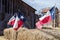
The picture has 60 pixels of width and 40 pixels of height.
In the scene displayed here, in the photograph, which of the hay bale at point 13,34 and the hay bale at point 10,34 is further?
the hay bale at point 10,34

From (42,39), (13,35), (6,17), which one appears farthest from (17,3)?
(42,39)

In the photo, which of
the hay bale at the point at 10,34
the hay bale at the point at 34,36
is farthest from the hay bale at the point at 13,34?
the hay bale at the point at 34,36

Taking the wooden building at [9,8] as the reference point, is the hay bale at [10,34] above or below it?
below

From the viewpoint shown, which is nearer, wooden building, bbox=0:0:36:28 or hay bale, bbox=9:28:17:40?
hay bale, bbox=9:28:17:40

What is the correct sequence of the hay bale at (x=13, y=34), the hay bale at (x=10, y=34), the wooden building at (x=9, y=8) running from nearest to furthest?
the hay bale at (x=13, y=34)
the hay bale at (x=10, y=34)
the wooden building at (x=9, y=8)

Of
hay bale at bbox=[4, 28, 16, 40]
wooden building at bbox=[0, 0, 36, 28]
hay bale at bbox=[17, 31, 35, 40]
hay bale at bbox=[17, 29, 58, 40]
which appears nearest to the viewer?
hay bale at bbox=[17, 29, 58, 40]

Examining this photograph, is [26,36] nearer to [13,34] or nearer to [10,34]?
[13,34]

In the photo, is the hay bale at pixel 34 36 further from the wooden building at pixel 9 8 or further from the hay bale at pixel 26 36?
the wooden building at pixel 9 8

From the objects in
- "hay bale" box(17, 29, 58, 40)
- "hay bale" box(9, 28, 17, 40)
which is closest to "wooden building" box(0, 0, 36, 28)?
"hay bale" box(9, 28, 17, 40)

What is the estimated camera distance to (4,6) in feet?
94.0

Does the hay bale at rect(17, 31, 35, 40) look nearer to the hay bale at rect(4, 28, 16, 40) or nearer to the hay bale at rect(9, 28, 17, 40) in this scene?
the hay bale at rect(9, 28, 17, 40)

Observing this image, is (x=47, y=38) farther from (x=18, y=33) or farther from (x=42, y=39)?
(x=18, y=33)

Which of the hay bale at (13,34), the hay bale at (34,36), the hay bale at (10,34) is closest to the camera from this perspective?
the hay bale at (34,36)

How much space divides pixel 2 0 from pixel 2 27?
11.3 ft
